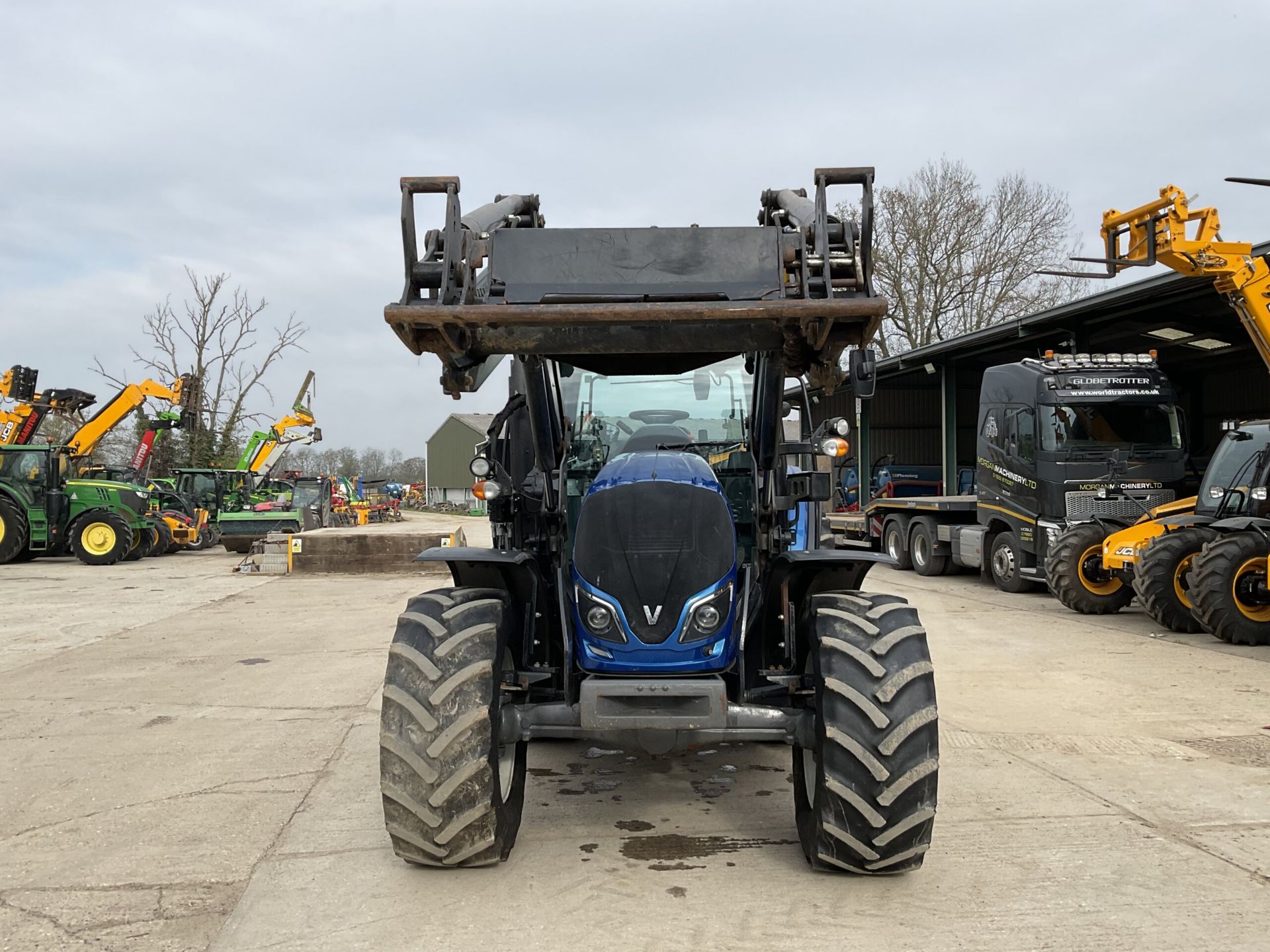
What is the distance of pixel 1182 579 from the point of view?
34.7 ft

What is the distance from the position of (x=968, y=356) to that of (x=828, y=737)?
2077cm

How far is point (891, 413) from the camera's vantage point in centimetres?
2775

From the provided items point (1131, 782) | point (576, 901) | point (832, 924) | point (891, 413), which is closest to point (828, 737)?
point (832, 924)

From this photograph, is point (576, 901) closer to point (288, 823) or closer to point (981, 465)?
point (288, 823)

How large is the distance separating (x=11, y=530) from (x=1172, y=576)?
20394mm

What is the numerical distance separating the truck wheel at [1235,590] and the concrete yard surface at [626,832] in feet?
3.27

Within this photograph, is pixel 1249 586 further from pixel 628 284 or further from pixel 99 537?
pixel 99 537

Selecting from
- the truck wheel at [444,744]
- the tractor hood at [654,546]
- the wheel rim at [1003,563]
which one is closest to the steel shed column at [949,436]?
the wheel rim at [1003,563]

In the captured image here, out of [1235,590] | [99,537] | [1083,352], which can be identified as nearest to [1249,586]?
[1235,590]

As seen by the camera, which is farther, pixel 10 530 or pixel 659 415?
pixel 10 530

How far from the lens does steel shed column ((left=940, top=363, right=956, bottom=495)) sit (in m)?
23.0

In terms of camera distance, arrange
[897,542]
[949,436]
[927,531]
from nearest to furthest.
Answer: [927,531], [897,542], [949,436]

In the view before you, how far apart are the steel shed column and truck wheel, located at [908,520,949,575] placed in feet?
16.1

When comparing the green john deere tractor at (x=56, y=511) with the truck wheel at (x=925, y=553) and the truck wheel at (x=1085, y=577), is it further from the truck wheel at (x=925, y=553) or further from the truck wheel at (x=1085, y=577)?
the truck wheel at (x=1085, y=577)
